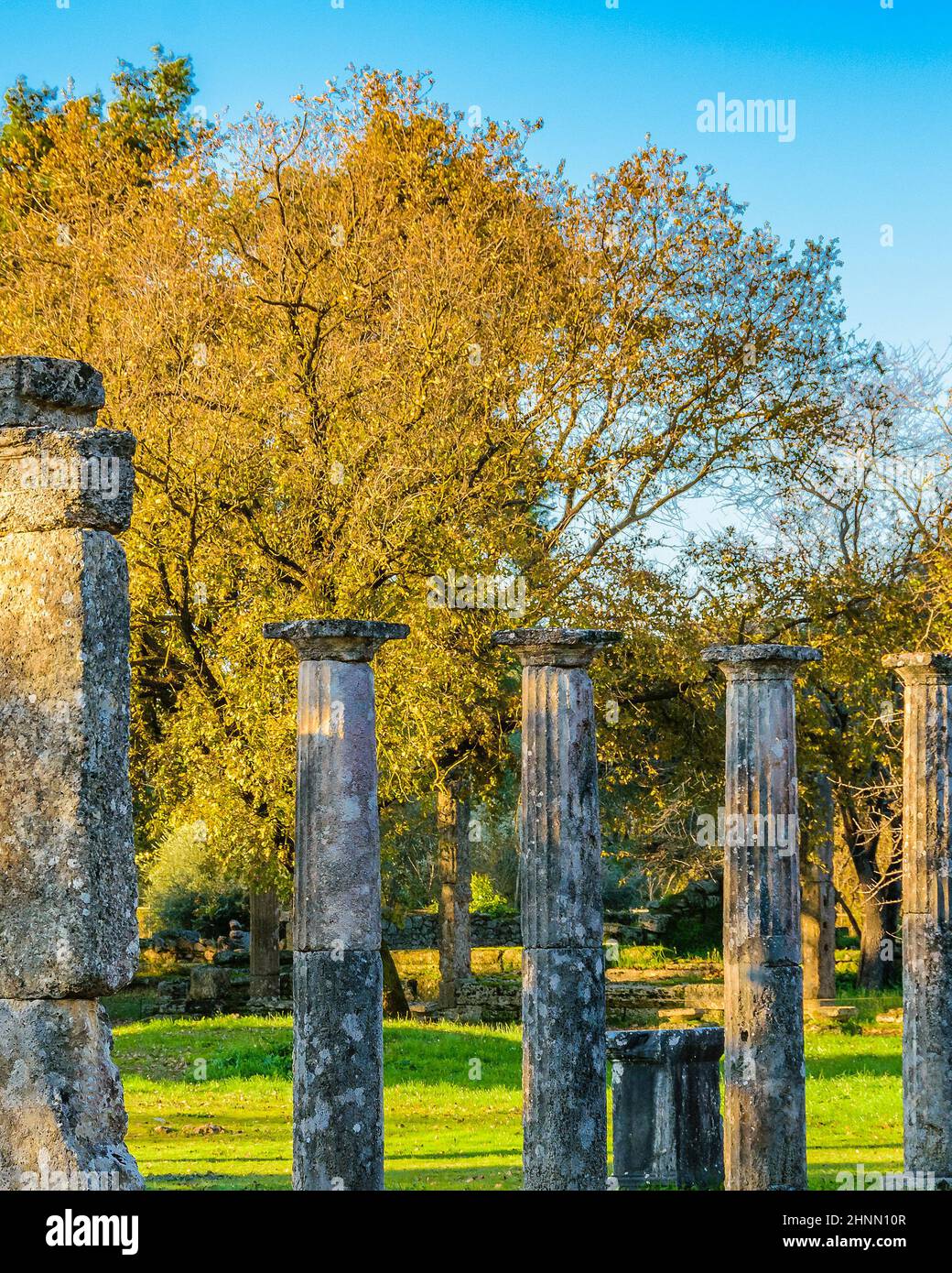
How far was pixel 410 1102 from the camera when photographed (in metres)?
21.8

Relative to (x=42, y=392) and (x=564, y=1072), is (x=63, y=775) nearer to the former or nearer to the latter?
(x=42, y=392)

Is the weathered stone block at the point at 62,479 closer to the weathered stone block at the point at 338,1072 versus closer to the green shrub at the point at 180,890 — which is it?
the weathered stone block at the point at 338,1072

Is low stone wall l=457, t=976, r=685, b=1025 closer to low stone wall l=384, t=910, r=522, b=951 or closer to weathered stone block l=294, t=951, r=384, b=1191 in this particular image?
low stone wall l=384, t=910, r=522, b=951

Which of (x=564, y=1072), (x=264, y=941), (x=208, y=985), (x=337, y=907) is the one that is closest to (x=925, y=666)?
(x=564, y=1072)

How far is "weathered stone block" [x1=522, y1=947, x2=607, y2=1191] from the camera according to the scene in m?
12.1

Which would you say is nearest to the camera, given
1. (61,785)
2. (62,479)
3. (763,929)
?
(61,785)

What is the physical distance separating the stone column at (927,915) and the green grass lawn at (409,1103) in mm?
1725

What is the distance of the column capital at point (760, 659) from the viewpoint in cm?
1329

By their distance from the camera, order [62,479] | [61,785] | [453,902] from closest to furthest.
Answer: [61,785]
[62,479]
[453,902]

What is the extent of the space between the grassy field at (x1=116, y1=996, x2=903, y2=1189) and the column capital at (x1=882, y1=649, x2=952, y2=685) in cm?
476

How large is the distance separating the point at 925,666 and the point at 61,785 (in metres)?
9.98

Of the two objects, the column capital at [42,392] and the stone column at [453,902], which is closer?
the column capital at [42,392]

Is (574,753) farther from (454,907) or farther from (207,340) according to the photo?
(454,907)

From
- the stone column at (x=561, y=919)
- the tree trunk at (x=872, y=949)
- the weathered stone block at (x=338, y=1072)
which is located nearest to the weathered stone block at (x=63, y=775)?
the weathered stone block at (x=338, y=1072)
